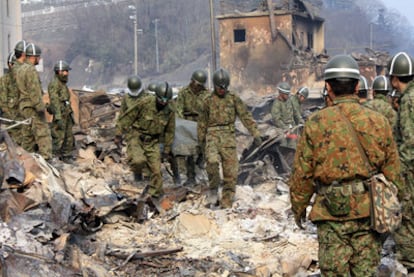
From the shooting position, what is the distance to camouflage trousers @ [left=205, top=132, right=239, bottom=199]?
8.39 m

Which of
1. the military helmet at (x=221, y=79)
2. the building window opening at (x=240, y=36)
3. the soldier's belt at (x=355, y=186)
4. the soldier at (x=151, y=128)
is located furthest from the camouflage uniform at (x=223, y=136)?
the building window opening at (x=240, y=36)

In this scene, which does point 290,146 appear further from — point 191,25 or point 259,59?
point 191,25

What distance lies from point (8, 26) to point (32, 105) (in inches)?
798

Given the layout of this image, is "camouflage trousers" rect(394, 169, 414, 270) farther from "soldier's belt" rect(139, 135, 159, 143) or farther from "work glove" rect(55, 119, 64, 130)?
"work glove" rect(55, 119, 64, 130)

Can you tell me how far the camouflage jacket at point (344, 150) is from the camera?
148 inches

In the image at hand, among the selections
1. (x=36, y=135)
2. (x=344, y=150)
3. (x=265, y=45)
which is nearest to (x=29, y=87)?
(x=36, y=135)

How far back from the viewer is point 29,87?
30.0 feet

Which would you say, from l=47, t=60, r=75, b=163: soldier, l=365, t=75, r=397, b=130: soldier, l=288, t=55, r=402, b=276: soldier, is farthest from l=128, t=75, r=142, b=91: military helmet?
l=288, t=55, r=402, b=276: soldier

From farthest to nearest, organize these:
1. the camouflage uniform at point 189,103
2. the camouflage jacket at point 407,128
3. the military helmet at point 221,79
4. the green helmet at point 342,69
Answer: the camouflage uniform at point 189,103
the military helmet at point 221,79
the camouflage jacket at point 407,128
the green helmet at point 342,69

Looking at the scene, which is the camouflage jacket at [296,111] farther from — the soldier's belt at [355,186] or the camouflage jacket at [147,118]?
the soldier's belt at [355,186]

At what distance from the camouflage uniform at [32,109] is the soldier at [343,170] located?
6096mm

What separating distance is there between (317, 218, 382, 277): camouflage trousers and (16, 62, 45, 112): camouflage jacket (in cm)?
629

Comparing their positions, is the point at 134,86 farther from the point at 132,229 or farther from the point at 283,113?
the point at 283,113

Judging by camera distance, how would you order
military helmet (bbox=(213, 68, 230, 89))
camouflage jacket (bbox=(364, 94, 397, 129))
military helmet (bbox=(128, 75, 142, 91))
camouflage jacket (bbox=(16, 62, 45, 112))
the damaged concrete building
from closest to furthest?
1. camouflage jacket (bbox=(364, 94, 397, 129))
2. military helmet (bbox=(213, 68, 230, 89))
3. camouflage jacket (bbox=(16, 62, 45, 112))
4. military helmet (bbox=(128, 75, 142, 91))
5. the damaged concrete building
